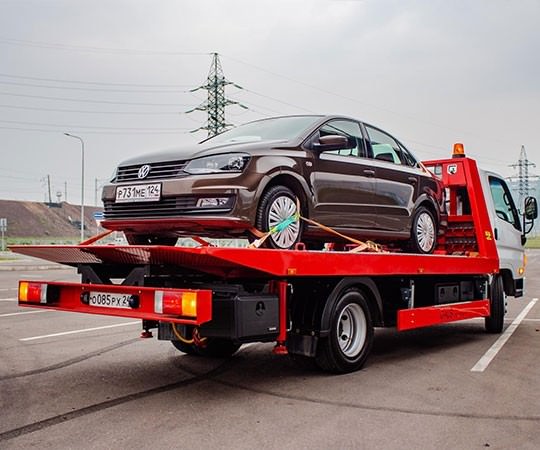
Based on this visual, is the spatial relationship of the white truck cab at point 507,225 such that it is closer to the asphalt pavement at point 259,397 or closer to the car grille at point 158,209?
the asphalt pavement at point 259,397

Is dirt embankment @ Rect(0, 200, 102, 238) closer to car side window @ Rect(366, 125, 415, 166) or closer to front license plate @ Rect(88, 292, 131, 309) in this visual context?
car side window @ Rect(366, 125, 415, 166)

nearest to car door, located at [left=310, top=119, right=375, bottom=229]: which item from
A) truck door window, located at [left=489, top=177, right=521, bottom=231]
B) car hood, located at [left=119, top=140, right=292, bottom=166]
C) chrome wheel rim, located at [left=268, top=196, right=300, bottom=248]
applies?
chrome wheel rim, located at [left=268, top=196, right=300, bottom=248]

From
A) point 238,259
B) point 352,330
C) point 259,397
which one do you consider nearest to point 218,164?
point 238,259

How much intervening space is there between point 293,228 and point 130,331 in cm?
393

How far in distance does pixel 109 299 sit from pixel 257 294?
46.6 inches

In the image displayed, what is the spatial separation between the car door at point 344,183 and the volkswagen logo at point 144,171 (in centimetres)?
151

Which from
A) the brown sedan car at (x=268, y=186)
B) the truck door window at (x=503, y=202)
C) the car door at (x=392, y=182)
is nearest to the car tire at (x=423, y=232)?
the car door at (x=392, y=182)

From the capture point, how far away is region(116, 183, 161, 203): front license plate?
18.9 feet

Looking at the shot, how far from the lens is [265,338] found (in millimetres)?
5367

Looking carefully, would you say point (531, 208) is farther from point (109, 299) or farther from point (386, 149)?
point (109, 299)

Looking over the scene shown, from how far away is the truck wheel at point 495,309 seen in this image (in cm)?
916

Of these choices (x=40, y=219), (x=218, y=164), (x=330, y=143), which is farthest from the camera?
(x=40, y=219)

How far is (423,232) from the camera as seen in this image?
827 cm

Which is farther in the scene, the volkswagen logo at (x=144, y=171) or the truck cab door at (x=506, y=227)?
the truck cab door at (x=506, y=227)
